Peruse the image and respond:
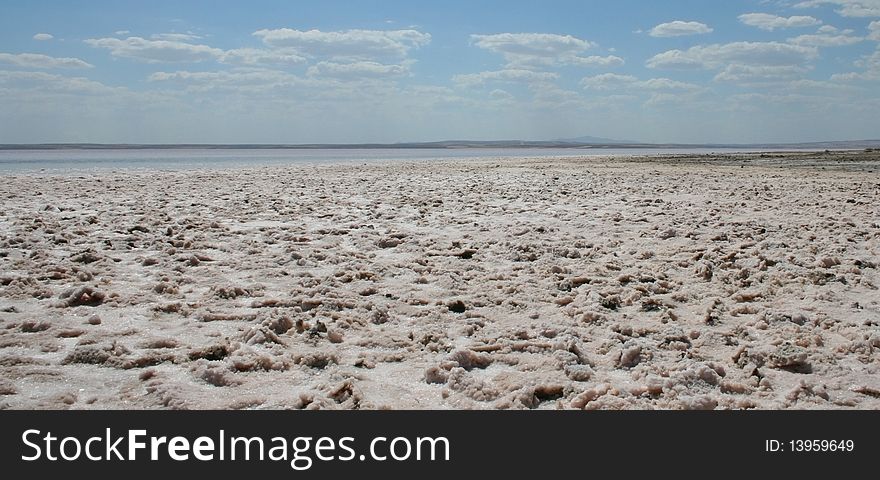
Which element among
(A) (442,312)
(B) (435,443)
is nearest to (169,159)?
(A) (442,312)

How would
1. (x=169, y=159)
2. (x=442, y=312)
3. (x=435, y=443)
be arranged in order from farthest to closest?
(x=169, y=159), (x=442, y=312), (x=435, y=443)

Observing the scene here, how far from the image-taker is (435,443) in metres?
3.01

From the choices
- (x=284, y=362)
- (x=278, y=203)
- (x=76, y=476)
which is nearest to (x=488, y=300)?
(x=284, y=362)

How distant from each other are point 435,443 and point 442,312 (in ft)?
7.11

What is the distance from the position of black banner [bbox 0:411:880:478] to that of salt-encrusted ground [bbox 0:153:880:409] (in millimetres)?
177

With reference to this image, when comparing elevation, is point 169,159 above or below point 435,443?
above

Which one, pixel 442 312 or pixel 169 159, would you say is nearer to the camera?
pixel 442 312

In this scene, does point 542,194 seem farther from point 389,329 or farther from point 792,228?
point 389,329

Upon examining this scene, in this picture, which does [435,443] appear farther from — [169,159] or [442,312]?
[169,159]

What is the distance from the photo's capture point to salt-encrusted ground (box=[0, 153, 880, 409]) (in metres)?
3.57

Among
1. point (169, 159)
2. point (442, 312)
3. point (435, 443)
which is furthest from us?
point (169, 159)

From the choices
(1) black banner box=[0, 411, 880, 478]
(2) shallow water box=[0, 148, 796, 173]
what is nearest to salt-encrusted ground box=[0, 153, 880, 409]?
(1) black banner box=[0, 411, 880, 478]

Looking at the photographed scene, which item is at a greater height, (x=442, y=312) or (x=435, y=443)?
(x=442, y=312)

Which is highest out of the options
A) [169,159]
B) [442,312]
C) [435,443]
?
[169,159]
